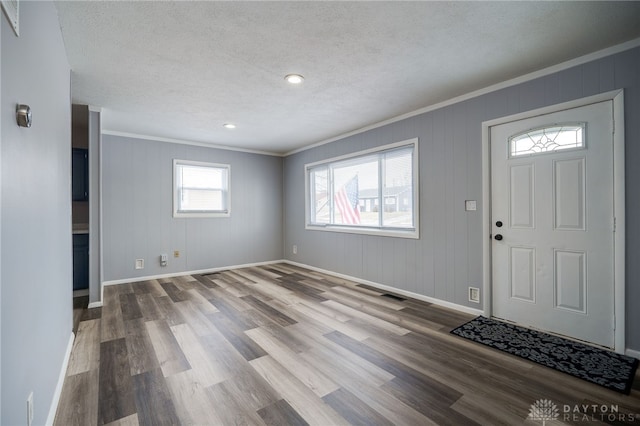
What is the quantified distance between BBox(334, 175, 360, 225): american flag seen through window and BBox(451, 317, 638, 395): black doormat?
244 cm

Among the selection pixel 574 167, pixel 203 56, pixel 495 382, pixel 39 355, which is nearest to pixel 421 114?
pixel 574 167

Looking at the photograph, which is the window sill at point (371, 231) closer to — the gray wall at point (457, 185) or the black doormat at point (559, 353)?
the gray wall at point (457, 185)

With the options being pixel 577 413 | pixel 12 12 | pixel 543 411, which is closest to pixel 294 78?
pixel 12 12

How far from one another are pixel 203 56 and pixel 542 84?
10.3 ft

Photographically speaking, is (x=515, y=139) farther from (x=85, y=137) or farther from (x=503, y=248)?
(x=85, y=137)

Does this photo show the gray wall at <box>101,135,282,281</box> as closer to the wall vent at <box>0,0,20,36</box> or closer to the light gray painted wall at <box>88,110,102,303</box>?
the light gray painted wall at <box>88,110,102,303</box>

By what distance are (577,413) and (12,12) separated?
3324mm

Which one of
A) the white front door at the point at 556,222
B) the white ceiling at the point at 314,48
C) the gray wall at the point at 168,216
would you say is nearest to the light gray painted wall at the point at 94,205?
the white ceiling at the point at 314,48

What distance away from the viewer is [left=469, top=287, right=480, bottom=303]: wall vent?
324 cm

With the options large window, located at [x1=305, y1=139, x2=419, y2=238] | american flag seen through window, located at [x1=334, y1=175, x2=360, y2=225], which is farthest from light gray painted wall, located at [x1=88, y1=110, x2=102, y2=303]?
american flag seen through window, located at [x1=334, y1=175, x2=360, y2=225]

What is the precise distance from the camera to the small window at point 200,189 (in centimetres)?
529

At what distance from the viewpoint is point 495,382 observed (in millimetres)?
1996

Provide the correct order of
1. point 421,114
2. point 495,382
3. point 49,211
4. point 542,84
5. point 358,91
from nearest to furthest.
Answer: point 49,211 < point 495,382 < point 542,84 < point 358,91 < point 421,114

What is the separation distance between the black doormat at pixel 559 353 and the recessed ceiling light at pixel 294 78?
289 centimetres
